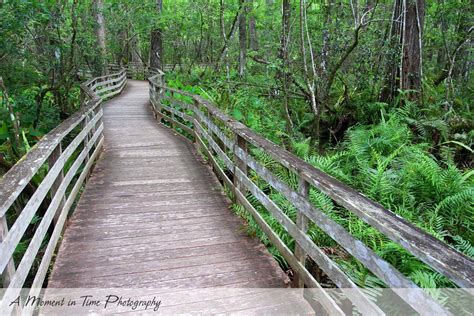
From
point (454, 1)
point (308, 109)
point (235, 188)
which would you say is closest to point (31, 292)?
point (235, 188)

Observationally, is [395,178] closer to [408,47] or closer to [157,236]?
[157,236]

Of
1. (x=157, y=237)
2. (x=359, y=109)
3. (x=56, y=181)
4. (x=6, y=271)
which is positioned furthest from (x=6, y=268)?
(x=359, y=109)

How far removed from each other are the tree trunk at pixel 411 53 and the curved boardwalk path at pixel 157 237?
17.0ft

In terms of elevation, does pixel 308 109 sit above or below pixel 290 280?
above

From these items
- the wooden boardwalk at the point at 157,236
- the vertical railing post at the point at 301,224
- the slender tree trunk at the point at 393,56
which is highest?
the slender tree trunk at the point at 393,56

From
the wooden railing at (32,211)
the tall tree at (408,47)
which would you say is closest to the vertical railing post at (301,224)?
the wooden railing at (32,211)

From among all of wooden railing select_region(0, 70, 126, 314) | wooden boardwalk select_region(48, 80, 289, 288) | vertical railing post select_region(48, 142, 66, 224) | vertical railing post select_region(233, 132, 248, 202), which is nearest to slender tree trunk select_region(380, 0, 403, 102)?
wooden boardwalk select_region(48, 80, 289, 288)

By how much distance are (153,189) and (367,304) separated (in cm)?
388

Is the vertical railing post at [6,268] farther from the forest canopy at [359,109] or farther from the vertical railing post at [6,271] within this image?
the forest canopy at [359,109]

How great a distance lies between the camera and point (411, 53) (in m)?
8.62

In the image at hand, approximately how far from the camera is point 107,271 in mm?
3457

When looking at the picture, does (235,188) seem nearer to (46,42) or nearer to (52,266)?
(52,266)

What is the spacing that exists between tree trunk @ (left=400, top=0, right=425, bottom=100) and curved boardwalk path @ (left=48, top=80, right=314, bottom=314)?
17.0ft

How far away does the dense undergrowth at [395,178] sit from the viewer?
388cm
